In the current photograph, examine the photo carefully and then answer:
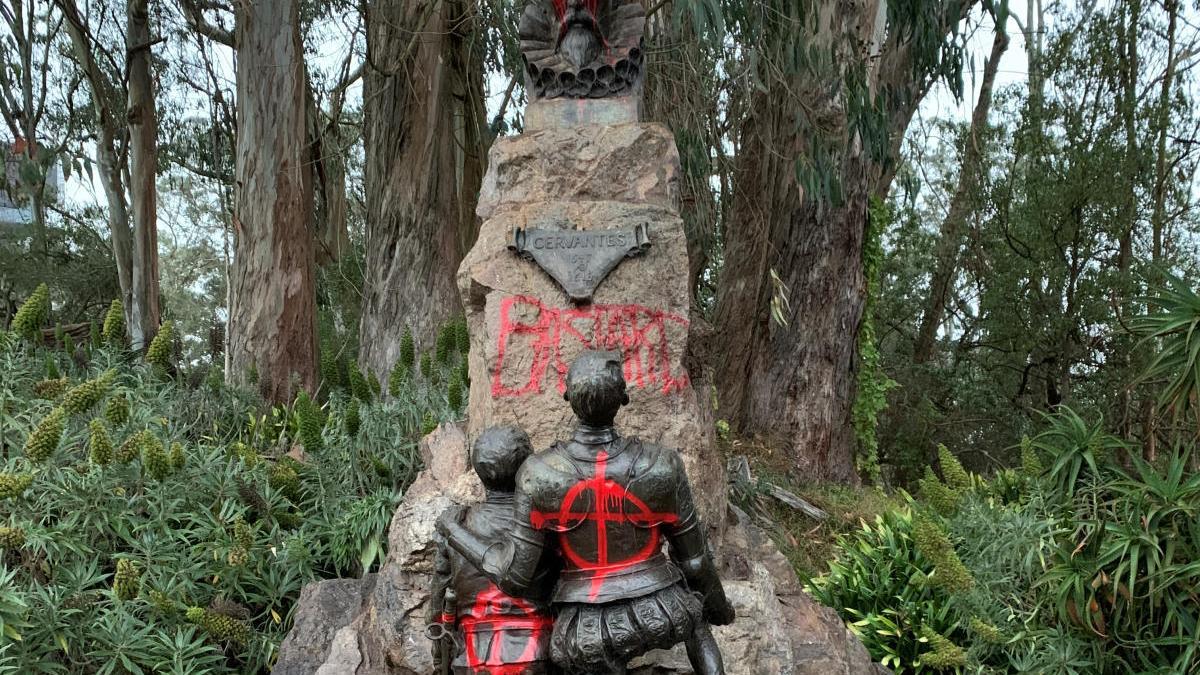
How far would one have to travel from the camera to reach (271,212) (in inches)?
336

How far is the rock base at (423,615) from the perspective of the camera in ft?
13.0

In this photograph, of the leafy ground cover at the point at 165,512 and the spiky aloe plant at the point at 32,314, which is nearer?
the leafy ground cover at the point at 165,512

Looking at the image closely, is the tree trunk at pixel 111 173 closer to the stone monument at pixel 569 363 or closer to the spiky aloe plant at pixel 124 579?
the spiky aloe plant at pixel 124 579

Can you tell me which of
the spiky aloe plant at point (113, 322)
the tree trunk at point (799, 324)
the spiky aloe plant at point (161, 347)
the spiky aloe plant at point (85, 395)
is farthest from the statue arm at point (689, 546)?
the tree trunk at point (799, 324)

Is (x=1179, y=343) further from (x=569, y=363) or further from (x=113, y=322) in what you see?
(x=113, y=322)

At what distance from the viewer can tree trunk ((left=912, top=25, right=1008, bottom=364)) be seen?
14.0m

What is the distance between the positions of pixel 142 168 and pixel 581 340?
846 centimetres

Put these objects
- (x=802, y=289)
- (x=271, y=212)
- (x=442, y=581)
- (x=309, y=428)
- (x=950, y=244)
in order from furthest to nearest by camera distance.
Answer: (x=950, y=244)
(x=802, y=289)
(x=271, y=212)
(x=309, y=428)
(x=442, y=581)

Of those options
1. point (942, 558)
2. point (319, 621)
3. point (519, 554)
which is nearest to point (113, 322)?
point (319, 621)

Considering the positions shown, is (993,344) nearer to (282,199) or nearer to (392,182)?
(392,182)

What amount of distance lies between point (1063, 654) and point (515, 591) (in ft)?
9.67

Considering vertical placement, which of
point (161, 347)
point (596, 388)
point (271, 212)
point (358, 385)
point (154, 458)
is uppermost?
point (271, 212)

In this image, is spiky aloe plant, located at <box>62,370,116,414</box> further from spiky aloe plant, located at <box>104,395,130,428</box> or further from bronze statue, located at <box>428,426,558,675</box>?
bronze statue, located at <box>428,426,558,675</box>

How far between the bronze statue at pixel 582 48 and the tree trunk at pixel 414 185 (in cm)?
433
